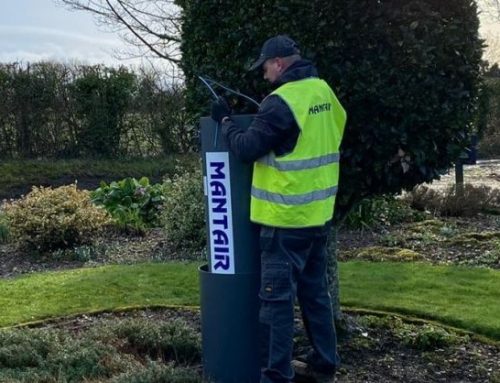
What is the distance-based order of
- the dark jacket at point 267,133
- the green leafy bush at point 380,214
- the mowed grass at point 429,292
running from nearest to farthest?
the dark jacket at point 267,133 < the mowed grass at point 429,292 < the green leafy bush at point 380,214

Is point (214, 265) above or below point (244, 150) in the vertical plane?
below

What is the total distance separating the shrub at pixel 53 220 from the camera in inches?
398

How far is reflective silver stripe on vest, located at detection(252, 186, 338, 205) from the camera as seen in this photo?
175 inches

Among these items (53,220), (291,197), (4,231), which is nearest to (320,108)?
(291,197)

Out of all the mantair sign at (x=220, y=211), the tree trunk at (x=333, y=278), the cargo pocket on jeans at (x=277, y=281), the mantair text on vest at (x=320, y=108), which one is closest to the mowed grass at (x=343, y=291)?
the tree trunk at (x=333, y=278)

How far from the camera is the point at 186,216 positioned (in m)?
10.1

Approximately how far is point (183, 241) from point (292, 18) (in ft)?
18.4

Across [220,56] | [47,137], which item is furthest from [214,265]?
[47,137]

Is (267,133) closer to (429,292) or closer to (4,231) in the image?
(429,292)

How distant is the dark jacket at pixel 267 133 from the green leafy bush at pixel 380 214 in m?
5.91

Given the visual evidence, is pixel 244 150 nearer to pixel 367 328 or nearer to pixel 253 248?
pixel 253 248

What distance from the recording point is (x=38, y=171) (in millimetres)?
18422

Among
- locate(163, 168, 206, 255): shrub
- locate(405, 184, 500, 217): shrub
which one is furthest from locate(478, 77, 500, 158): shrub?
locate(163, 168, 206, 255): shrub

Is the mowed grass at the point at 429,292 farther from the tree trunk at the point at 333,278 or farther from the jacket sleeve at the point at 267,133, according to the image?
the jacket sleeve at the point at 267,133
